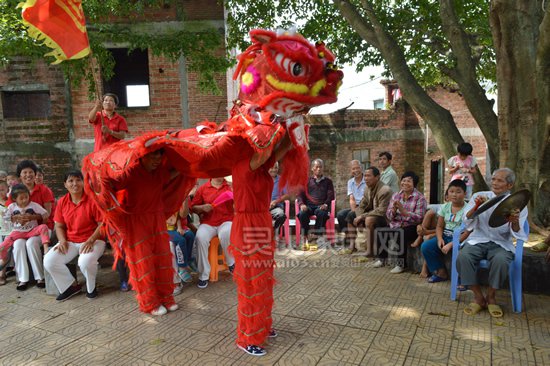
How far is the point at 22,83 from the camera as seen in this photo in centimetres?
860

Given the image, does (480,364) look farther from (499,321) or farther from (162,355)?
(162,355)

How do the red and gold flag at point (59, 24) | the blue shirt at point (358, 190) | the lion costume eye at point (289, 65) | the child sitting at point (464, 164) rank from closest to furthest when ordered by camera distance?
1. the lion costume eye at point (289, 65)
2. the red and gold flag at point (59, 24)
3. the child sitting at point (464, 164)
4. the blue shirt at point (358, 190)

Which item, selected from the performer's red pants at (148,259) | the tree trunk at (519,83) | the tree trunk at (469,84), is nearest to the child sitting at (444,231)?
the tree trunk at (519,83)

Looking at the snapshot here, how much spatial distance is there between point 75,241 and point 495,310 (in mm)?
4174

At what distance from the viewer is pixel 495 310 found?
11.0 ft

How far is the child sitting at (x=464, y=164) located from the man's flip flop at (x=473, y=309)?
2549 mm

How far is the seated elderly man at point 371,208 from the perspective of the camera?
494 cm

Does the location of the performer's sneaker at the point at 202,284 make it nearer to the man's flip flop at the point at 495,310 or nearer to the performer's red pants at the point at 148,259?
the performer's red pants at the point at 148,259

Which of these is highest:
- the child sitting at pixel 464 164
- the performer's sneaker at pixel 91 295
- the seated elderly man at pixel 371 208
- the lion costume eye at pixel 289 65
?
the lion costume eye at pixel 289 65

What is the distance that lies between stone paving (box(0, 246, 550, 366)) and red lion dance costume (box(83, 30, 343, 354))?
15.7 inches

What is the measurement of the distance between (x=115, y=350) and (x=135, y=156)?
150 cm

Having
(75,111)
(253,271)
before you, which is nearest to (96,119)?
(253,271)

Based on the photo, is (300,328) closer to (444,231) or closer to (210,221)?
(210,221)

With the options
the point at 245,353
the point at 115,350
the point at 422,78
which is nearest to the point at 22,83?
the point at 115,350
